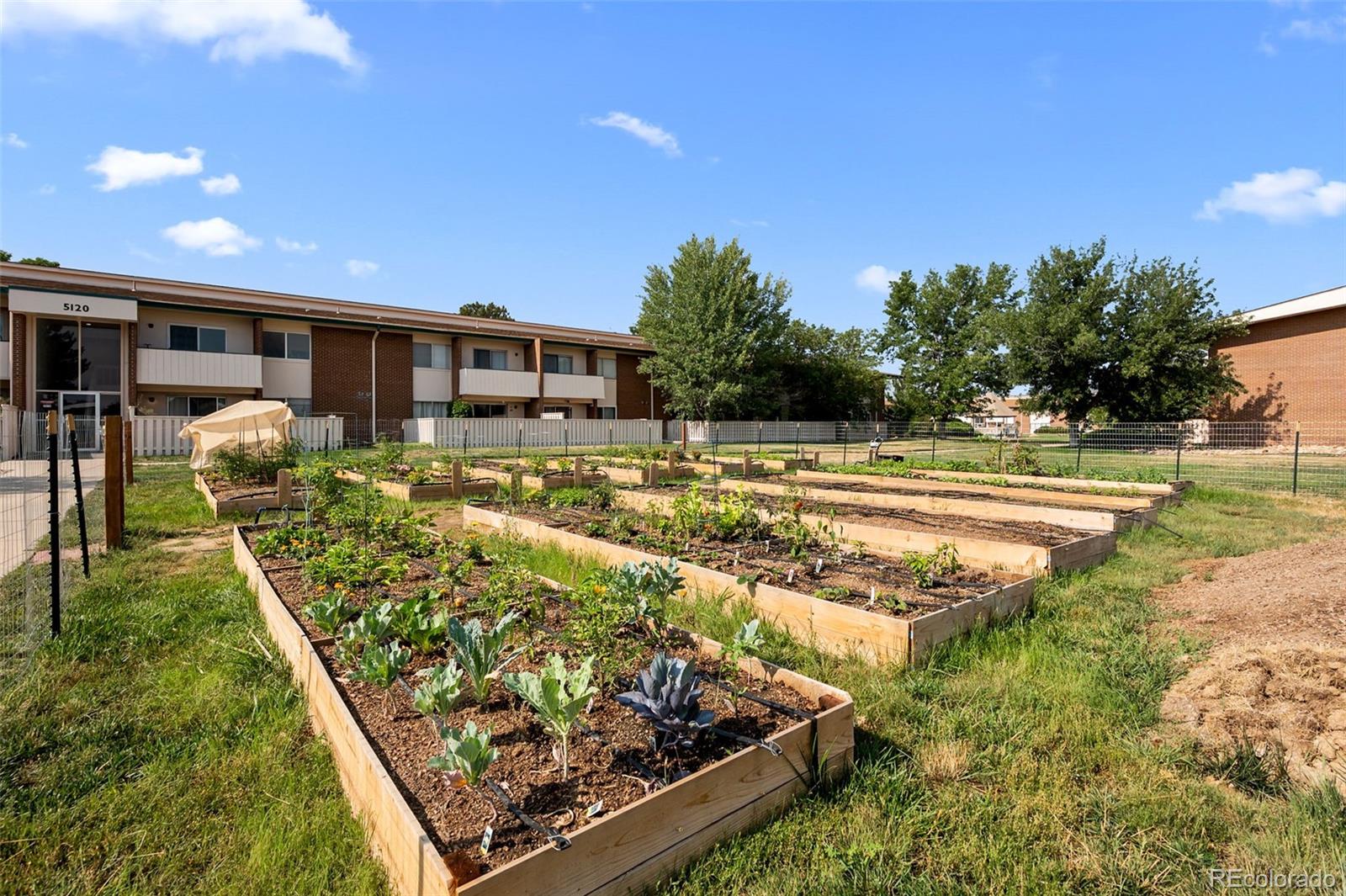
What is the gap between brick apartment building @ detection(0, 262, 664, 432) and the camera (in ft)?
69.3

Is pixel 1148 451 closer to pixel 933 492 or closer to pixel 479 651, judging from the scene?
pixel 933 492

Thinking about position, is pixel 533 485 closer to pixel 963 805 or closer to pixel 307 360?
pixel 963 805

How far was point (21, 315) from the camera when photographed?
2078 centimetres

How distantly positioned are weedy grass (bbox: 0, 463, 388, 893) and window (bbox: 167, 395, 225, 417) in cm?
2414

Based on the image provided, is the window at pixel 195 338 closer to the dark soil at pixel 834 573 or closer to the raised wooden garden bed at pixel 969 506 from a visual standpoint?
the raised wooden garden bed at pixel 969 506

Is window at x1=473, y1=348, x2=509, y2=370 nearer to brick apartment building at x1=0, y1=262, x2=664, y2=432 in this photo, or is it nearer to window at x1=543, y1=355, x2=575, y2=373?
brick apartment building at x1=0, y1=262, x2=664, y2=432

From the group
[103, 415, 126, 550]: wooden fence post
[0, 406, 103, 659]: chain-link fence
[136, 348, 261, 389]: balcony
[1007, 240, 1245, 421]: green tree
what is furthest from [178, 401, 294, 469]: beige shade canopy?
[1007, 240, 1245, 421]: green tree

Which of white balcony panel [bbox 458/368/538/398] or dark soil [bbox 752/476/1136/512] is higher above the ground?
white balcony panel [bbox 458/368/538/398]

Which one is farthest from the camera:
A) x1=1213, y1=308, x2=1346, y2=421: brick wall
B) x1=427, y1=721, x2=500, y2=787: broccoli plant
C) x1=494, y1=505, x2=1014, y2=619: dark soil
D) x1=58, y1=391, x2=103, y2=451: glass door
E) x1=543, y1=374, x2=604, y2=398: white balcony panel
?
x1=543, y1=374, x2=604, y2=398: white balcony panel

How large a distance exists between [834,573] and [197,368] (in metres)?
25.9

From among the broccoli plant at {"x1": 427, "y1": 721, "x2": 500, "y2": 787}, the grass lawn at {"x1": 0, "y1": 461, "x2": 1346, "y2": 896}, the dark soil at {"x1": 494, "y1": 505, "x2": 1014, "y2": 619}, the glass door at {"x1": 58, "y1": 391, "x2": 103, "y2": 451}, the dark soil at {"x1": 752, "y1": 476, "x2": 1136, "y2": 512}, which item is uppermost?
the glass door at {"x1": 58, "y1": 391, "x2": 103, "y2": 451}

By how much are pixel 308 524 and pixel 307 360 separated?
2323cm

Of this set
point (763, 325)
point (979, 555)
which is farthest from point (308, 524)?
point (763, 325)

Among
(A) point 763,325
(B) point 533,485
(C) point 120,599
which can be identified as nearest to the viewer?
(C) point 120,599
